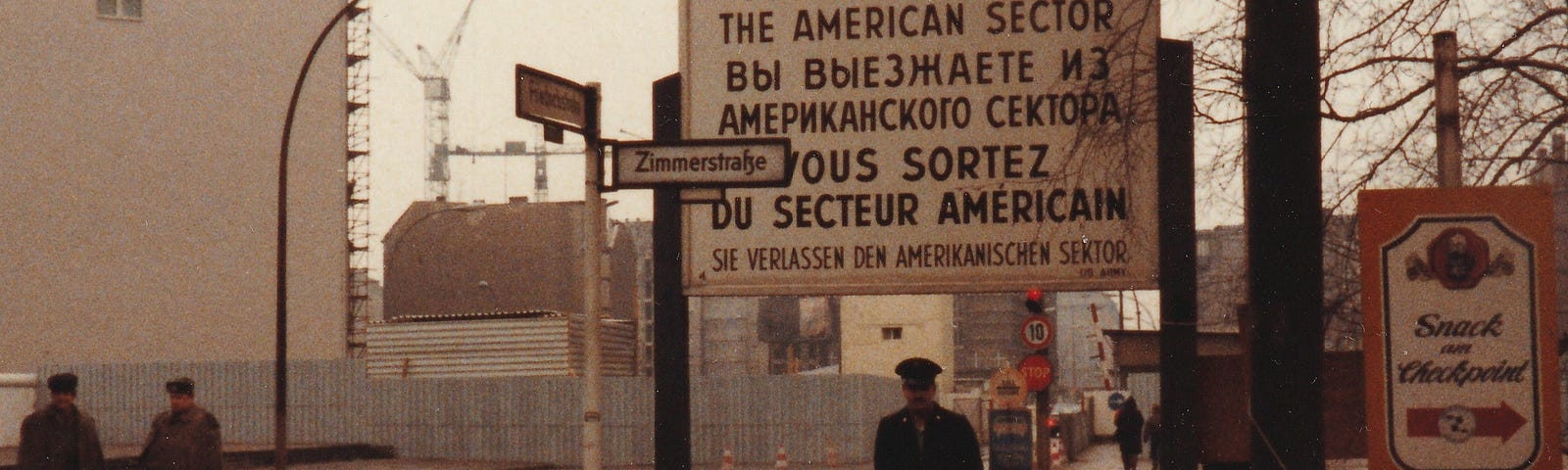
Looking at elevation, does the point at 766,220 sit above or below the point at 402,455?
above

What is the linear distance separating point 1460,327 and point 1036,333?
1881 cm

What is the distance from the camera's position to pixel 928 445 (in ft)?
24.0

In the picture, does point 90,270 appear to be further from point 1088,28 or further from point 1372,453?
point 1372,453

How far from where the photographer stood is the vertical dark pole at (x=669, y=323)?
902 cm

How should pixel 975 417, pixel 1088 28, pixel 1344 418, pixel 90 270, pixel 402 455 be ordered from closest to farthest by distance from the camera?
1. pixel 1344 418
2. pixel 1088 28
3. pixel 402 455
4. pixel 90 270
5. pixel 975 417

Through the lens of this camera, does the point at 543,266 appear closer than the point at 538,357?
No

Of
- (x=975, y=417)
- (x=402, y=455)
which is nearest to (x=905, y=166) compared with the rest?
(x=402, y=455)

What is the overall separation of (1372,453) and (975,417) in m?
59.7

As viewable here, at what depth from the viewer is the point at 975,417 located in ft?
211

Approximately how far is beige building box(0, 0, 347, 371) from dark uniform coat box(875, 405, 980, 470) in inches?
1883

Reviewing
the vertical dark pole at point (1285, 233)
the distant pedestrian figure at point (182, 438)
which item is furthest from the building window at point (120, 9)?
the vertical dark pole at point (1285, 233)

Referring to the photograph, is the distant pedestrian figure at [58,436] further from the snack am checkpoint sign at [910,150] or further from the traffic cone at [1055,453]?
the traffic cone at [1055,453]

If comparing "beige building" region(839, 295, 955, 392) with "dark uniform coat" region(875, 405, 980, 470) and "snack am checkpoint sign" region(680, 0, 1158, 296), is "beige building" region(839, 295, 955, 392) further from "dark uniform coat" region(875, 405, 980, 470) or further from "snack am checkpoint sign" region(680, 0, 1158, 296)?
"dark uniform coat" region(875, 405, 980, 470)

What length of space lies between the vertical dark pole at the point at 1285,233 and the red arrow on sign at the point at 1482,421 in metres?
0.29
